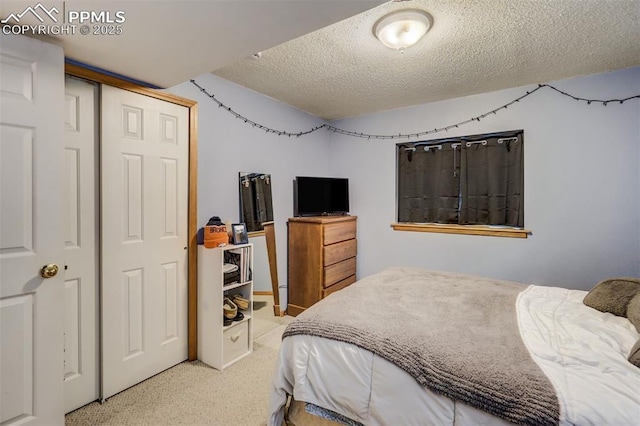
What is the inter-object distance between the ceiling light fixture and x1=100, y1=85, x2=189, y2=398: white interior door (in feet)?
5.31

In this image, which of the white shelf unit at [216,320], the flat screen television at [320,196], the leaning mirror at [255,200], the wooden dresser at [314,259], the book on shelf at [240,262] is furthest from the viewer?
the flat screen television at [320,196]

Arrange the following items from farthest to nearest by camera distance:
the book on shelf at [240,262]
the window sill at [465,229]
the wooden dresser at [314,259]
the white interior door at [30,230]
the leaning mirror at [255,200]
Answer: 1. the wooden dresser at [314,259]
2. the window sill at [465,229]
3. the leaning mirror at [255,200]
4. the book on shelf at [240,262]
5. the white interior door at [30,230]

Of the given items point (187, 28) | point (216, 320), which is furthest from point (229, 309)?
point (187, 28)

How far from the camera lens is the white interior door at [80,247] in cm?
190

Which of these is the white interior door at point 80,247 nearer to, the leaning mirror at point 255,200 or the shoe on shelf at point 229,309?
the shoe on shelf at point 229,309

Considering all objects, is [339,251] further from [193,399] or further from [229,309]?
[193,399]

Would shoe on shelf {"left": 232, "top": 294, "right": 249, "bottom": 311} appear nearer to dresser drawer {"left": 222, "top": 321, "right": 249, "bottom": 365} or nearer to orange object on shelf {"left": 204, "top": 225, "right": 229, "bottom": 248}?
dresser drawer {"left": 222, "top": 321, "right": 249, "bottom": 365}

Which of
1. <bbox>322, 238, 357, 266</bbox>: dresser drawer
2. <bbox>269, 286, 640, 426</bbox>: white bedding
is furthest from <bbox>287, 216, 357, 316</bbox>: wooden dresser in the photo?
<bbox>269, 286, 640, 426</bbox>: white bedding

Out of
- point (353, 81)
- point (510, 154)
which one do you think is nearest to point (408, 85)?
point (353, 81)

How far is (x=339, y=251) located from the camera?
3711 millimetres

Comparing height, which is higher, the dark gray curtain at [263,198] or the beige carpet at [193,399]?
the dark gray curtain at [263,198]

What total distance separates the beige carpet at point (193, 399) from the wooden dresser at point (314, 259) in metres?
1.03

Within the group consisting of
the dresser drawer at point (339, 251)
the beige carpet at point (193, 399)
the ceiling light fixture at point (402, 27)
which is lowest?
the beige carpet at point (193, 399)

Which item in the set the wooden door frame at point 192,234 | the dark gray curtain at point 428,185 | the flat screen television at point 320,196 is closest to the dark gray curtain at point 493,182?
the dark gray curtain at point 428,185
